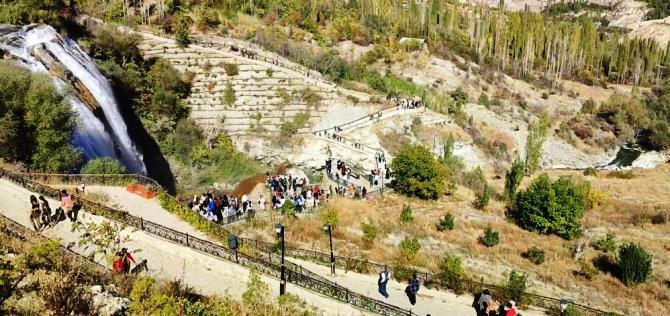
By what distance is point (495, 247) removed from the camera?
1119 inches

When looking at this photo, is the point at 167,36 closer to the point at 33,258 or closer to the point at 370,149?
the point at 370,149

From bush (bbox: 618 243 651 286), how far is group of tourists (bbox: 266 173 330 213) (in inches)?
578

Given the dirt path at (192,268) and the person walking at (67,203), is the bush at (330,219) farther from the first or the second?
the person walking at (67,203)

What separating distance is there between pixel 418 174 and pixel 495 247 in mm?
7075

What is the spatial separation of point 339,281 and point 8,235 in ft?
35.2

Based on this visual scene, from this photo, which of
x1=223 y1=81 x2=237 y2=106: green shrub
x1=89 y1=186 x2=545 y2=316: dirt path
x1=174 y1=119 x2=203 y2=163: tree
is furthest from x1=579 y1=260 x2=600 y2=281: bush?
x1=223 y1=81 x2=237 y2=106: green shrub

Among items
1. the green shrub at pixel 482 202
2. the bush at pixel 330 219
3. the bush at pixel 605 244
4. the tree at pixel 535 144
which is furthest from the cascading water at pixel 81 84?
the tree at pixel 535 144

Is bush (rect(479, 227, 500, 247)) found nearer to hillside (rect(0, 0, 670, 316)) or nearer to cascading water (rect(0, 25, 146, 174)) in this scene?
hillside (rect(0, 0, 670, 316))

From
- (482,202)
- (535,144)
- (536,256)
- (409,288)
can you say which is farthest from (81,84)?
(535,144)

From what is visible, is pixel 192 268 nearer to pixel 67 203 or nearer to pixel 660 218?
pixel 67 203

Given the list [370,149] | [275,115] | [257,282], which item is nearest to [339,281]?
[257,282]

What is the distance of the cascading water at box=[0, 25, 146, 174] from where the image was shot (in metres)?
32.3

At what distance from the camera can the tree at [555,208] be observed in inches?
1214

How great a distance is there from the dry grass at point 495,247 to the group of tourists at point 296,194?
942 millimetres
